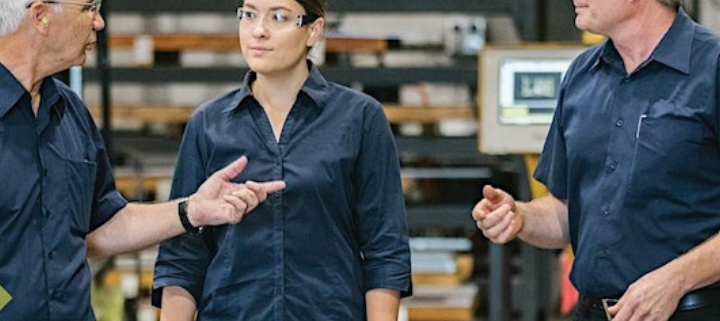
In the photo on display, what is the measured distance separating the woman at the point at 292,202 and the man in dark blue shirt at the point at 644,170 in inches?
10.4

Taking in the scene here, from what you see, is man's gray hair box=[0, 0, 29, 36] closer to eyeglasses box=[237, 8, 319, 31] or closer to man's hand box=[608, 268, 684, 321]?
Result: eyeglasses box=[237, 8, 319, 31]

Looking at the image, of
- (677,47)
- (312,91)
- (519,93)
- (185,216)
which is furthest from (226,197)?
(519,93)

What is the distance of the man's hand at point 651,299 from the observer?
10.1 feet

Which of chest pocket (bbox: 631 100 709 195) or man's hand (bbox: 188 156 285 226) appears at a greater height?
chest pocket (bbox: 631 100 709 195)

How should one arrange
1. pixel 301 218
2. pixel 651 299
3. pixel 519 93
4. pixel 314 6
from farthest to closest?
pixel 519 93 < pixel 314 6 < pixel 301 218 < pixel 651 299

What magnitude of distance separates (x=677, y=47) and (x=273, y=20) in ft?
2.97

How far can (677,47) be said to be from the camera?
3.24m

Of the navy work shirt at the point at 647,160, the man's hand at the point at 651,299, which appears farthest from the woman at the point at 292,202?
the man's hand at the point at 651,299

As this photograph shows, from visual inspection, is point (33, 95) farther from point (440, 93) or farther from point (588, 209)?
point (440, 93)

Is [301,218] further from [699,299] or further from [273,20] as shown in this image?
[699,299]

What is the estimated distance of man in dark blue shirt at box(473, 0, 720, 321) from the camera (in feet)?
10.4

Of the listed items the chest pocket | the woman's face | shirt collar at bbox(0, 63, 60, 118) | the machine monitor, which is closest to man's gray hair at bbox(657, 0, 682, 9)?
the chest pocket

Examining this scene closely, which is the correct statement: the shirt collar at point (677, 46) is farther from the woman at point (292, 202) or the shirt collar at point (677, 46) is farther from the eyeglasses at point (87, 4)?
the eyeglasses at point (87, 4)

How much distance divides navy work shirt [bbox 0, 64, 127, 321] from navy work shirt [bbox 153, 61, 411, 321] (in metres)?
0.27
